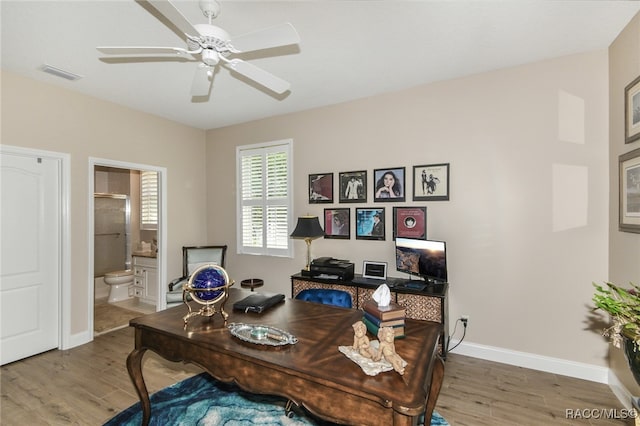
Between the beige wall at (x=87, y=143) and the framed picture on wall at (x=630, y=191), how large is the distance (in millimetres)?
5017

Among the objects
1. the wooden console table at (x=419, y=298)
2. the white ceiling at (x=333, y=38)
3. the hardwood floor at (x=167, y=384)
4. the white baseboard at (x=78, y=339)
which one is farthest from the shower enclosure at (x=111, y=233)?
the wooden console table at (x=419, y=298)

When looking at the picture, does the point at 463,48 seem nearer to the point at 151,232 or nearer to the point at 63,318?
the point at 63,318

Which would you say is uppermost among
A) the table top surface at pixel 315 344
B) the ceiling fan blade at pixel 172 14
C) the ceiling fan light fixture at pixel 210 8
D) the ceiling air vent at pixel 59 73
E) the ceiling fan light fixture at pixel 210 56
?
the ceiling air vent at pixel 59 73

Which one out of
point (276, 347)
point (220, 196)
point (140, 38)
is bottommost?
point (276, 347)

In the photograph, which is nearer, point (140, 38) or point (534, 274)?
point (140, 38)

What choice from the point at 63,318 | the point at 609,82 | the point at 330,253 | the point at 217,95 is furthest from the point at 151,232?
the point at 609,82

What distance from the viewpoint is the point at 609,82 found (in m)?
2.55

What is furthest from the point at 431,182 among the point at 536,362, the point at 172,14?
the point at 172,14

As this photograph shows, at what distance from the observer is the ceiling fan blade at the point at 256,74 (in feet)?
6.77

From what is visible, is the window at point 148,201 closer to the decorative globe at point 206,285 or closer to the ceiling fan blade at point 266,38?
the decorative globe at point 206,285

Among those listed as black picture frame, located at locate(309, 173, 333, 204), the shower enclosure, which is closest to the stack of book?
black picture frame, located at locate(309, 173, 333, 204)

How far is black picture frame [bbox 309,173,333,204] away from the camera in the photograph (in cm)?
390

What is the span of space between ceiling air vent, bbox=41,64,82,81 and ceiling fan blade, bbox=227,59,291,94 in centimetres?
204

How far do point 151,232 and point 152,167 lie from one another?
1983mm
